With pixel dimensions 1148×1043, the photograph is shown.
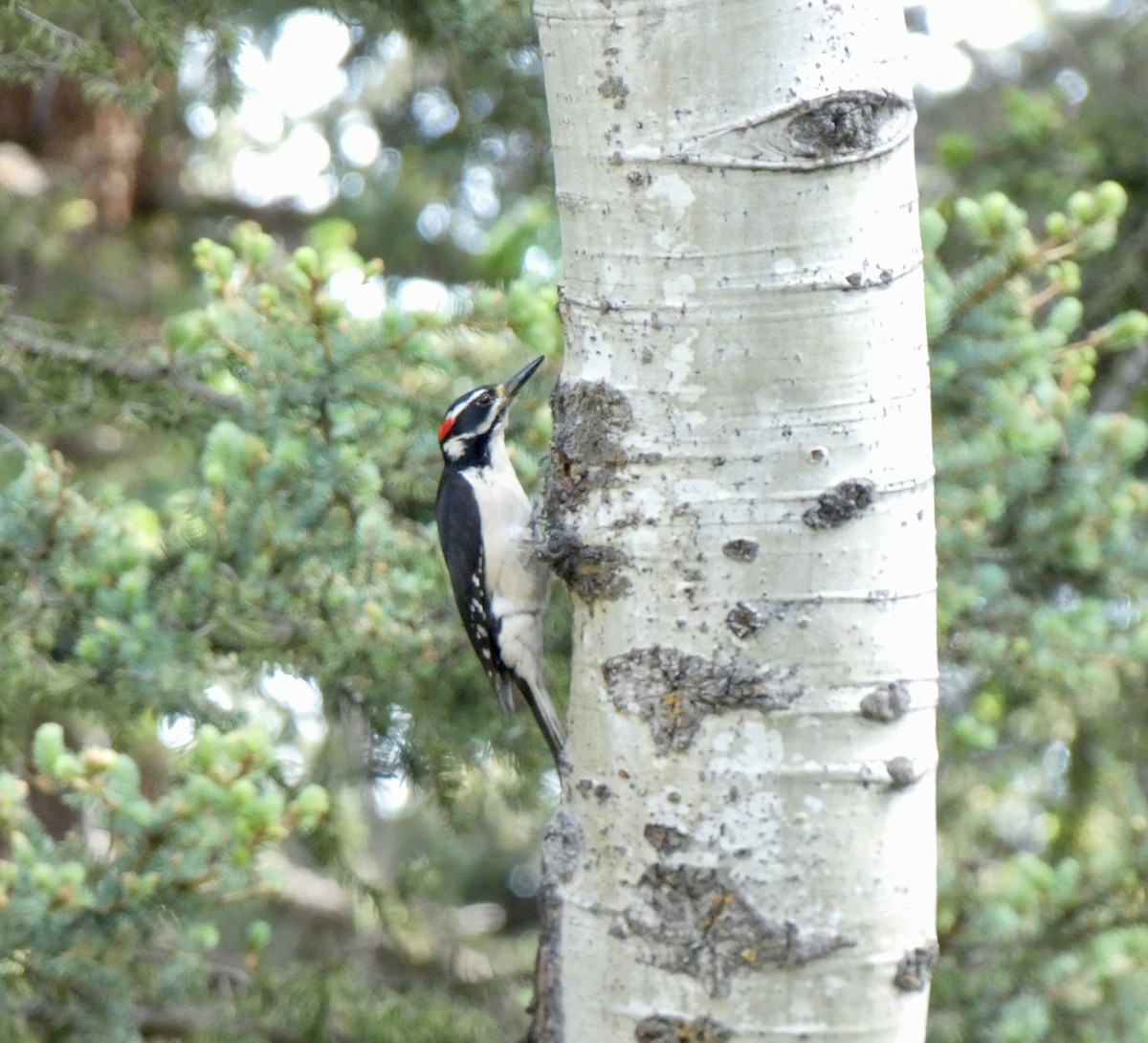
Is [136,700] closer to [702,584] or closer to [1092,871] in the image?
[702,584]

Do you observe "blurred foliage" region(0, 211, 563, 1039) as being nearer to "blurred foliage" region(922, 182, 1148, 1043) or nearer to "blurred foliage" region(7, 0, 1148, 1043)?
"blurred foliage" region(7, 0, 1148, 1043)

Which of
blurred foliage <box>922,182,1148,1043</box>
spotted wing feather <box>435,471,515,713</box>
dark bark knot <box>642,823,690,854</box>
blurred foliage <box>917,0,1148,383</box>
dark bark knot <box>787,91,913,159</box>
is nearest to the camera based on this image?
dark bark knot <box>787,91,913,159</box>

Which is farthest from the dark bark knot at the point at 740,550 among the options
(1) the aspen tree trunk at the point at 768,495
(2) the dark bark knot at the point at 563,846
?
(2) the dark bark knot at the point at 563,846

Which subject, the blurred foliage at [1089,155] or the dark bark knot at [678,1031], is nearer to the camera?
the dark bark knot at [678,1031]

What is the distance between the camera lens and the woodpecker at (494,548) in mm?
3516

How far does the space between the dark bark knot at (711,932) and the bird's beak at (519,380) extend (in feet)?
5.79

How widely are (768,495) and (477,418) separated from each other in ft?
6.68

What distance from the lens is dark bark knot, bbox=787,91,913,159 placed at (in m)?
1.82

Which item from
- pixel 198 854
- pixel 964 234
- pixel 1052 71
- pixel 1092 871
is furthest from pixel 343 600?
pixel 1052 71

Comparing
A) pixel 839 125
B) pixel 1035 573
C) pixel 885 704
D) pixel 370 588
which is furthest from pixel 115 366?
pixel 1035 573

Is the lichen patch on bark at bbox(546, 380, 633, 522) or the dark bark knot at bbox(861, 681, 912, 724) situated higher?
the lichen patch on bark at bbox(546, 380, 633, 522)

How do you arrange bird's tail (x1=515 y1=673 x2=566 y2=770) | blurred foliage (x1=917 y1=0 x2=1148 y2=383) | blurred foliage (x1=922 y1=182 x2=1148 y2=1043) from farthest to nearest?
blurred foliage (x1=917 y1=0 x2=1148 y2=383)
bird's tail (x1=515 y1=673 x2=566 y2=770)
blurred foliage (x1=922 y1=182 x2=1148 y2=1043)

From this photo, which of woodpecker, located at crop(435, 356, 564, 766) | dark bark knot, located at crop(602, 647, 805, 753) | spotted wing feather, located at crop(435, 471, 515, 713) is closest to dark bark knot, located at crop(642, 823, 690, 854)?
dark bark knot, located at crop(602, 647, 805, 753)

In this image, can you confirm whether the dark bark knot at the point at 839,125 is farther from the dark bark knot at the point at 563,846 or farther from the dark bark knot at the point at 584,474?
the dark bark knot at the point at 563,846
